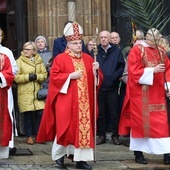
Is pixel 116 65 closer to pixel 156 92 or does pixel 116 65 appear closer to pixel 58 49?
pixel 58 49

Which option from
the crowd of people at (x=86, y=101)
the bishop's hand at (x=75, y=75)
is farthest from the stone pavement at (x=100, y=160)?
the bishop's hand at (x=75, y=75)

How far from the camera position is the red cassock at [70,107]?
10.6 metres

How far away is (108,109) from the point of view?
42.9ft

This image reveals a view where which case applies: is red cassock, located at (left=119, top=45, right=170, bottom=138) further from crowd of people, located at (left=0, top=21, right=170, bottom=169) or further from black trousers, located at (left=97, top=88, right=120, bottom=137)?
black trousers, located at (left=97, top=88, right=120, bottom=137)

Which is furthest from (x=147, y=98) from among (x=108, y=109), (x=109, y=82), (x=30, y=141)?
(x=30, y=141)

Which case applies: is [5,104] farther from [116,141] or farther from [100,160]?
[116,141]

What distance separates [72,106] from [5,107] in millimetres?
1028

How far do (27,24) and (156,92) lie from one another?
4307 mm

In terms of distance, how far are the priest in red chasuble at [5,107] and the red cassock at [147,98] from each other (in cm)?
167

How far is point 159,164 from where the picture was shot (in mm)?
11227

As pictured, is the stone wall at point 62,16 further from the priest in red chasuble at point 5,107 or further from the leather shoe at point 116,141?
the priest in red chasuble at point 5,107

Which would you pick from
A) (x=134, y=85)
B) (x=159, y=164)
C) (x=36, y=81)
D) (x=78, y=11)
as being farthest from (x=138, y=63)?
(x=78, y=11)

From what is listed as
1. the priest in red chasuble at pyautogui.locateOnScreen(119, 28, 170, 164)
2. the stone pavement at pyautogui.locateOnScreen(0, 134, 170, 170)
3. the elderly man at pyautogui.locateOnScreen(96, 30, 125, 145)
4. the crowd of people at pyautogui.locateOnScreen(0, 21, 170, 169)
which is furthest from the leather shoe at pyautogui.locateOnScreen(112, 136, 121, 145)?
the priest in red chasuble at pyautogui.locateOnScreen(119, 28, 170, 164)

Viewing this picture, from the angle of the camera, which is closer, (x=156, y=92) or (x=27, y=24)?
(x=156, y=92)
